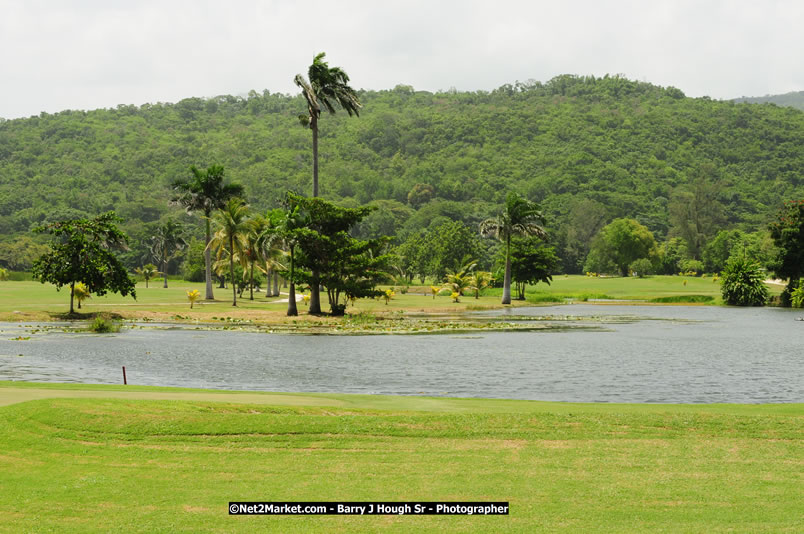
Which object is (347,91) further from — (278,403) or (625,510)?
(625,510)

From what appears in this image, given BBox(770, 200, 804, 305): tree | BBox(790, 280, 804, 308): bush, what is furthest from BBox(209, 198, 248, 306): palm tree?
BBox(790, 280, 804, 308): bush

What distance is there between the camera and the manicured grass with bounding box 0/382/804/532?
36.7 feet

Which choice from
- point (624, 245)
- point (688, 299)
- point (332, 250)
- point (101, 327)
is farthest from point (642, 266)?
point (101, 327)

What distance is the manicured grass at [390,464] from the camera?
1117cm

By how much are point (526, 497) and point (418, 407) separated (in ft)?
30.2

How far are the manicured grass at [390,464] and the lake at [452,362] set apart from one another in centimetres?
815

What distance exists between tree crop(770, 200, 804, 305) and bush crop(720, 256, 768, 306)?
2322 mm

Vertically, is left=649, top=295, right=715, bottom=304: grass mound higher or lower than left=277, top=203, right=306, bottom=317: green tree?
lower

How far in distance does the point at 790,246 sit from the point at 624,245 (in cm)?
6543

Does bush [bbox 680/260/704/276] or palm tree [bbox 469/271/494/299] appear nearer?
palm tree [bbox 469/271/494/299]

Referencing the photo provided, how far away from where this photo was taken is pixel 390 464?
14523mm

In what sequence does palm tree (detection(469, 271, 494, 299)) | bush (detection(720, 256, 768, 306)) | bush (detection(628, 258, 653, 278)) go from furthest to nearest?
bush (detection(628, 258, 653, 278))
palm tree (detection(469, 271, 494, 299))
bush (detection(720, 256, 768, 306))

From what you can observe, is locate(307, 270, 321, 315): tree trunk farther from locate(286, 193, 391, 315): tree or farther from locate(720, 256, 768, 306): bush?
locate(720, 256, 768, 306): bush

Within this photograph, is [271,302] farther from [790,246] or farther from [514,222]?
[790,246]
